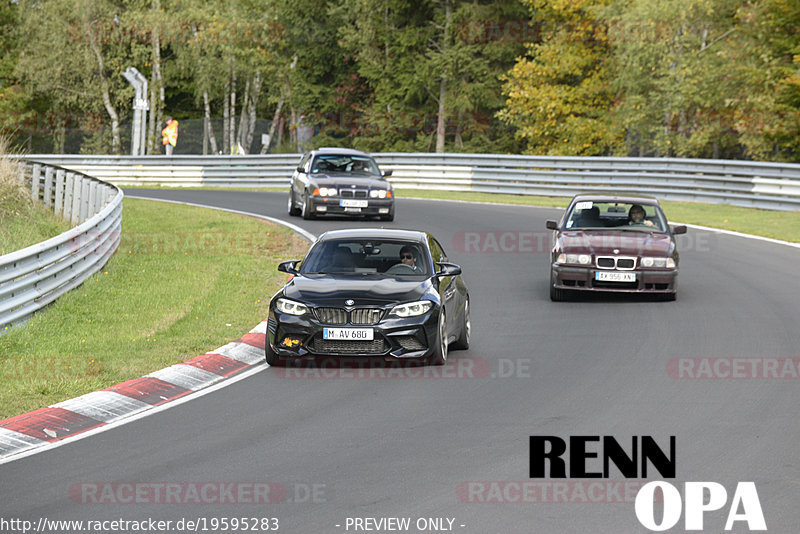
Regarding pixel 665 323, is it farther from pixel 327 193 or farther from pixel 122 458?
pixel 327 193

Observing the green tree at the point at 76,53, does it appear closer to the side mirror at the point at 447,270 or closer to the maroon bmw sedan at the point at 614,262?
the maroon bmw sedan at the point at 614,262

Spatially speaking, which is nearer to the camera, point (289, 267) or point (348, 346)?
point (348, 346)

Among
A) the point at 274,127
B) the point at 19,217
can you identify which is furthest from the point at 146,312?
the point at 274,127

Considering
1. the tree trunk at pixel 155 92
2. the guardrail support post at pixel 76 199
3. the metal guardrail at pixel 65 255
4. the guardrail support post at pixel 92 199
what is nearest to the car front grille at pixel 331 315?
the metal guardrail at pixel 65 255

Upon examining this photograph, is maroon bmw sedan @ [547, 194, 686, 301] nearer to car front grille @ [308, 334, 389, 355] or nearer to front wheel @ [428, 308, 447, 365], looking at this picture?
front wheel @ [428, 308, 447, 365]

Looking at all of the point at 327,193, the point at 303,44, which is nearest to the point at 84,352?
the point at 327,193

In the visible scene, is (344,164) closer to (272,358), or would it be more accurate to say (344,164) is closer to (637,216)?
(637,216)

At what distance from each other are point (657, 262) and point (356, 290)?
19.2ft

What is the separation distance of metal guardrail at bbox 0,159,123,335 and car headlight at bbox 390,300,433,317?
4425mm

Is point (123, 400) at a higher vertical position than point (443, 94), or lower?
lower

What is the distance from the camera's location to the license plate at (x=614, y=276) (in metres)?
16.3

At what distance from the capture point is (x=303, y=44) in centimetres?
6197

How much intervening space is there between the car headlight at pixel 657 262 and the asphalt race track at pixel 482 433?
80 centimetres

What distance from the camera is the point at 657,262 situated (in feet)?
53.4
